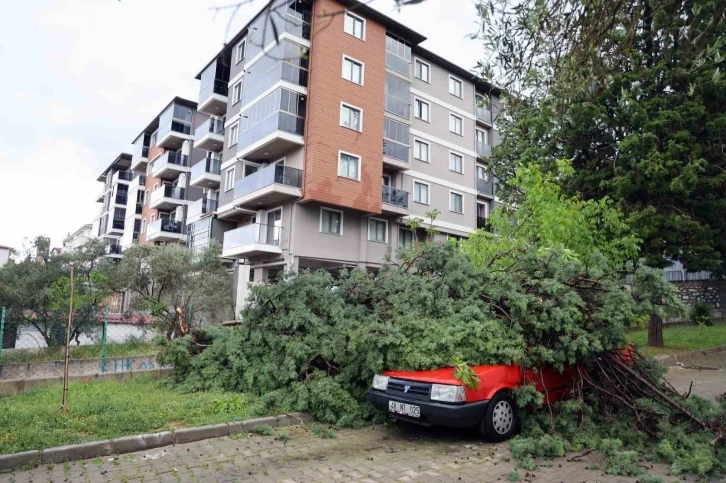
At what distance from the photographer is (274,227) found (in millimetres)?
24359

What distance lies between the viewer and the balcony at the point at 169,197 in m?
37.3

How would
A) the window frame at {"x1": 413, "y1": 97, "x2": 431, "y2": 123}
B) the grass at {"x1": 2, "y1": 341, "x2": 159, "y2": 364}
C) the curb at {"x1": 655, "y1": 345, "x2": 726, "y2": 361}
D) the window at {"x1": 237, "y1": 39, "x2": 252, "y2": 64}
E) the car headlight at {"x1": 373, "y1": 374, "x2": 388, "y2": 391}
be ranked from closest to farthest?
1. the car headlight at {"x1": 373, "y1": 374, "x2": 388, "y2": 391}
2. the grass at {"x1": 2, "y1": 341, "x2": 159, "y2": 364}
3. the curb at {"x1": 655, "y1": 345, "x2": 726, "y2": 361}
4. the window at {"x1": 237, "y1": 39, "x2": 252, "y2": 64}
5. the window frame at {"x1": 413, "y1": 97, "x2": 431, "y2": 123}

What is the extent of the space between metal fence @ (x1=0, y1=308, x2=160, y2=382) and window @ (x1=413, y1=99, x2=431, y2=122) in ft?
68.0

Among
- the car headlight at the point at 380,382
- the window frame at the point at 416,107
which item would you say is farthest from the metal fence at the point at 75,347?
the window frame at the point at 416,107

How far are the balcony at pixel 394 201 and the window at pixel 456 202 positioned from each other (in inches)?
186

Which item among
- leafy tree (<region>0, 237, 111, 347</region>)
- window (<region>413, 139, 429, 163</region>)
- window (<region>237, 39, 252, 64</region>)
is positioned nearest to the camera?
leafy tree (<region>0, 237, 111, 347</region>)

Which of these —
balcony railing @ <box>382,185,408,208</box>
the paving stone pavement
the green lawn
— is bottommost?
the paving stone pavement

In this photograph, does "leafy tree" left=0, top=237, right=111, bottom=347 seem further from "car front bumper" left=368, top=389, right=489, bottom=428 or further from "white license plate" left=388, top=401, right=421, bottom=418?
"car front bumper" left=368, top=389, right=489, bottom=428

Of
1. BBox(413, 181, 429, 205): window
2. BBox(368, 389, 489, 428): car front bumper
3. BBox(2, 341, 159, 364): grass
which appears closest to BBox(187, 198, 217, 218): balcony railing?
BBox(413, 181, 429, 205): window

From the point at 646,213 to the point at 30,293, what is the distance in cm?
1748

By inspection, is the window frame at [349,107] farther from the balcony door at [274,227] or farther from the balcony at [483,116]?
the balcony at [483,116]

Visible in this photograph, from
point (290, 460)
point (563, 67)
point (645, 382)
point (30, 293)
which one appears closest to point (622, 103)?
point (563, 67)

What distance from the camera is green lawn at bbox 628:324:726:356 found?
15.3m

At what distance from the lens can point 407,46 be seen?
29.4 metres
